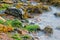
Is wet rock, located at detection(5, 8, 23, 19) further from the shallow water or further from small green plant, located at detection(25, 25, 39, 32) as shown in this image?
small green plant, located at detection(25, 25, 39, 32)

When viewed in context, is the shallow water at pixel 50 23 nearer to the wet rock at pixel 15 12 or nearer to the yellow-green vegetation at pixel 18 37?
the wet rock at pixel 15 12

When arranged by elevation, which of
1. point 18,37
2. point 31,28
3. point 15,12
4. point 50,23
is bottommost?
point 50,23

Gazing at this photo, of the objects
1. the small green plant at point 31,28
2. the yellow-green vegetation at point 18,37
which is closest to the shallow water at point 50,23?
the small green plant at point 31,28

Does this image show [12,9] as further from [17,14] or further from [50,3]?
[50,3]

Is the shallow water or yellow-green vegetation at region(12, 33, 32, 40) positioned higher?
yellow-green vegetation at region(12, 33, 32, 40)

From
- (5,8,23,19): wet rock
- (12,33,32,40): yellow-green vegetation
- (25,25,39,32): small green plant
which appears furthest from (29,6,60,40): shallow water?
(12,33,32,40): yellow-green vegetation

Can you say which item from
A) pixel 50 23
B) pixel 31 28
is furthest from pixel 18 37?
pixel 50 23

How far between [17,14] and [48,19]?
10.2 feet

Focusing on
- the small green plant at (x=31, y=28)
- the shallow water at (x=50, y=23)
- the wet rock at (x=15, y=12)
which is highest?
the wet rock at (x=15, y=12)

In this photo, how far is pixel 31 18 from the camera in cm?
2234

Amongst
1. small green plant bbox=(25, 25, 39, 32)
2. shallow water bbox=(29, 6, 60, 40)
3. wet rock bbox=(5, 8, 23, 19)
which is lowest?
shallow water bbox=(29, 6, 60, 40)

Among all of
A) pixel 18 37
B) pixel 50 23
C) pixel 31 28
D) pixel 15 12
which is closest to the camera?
pixel 18 37

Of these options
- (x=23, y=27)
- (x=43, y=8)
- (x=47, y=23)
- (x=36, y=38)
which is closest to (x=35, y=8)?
(x=43, y=8)

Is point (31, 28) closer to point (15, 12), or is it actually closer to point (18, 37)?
point (18, 37)
